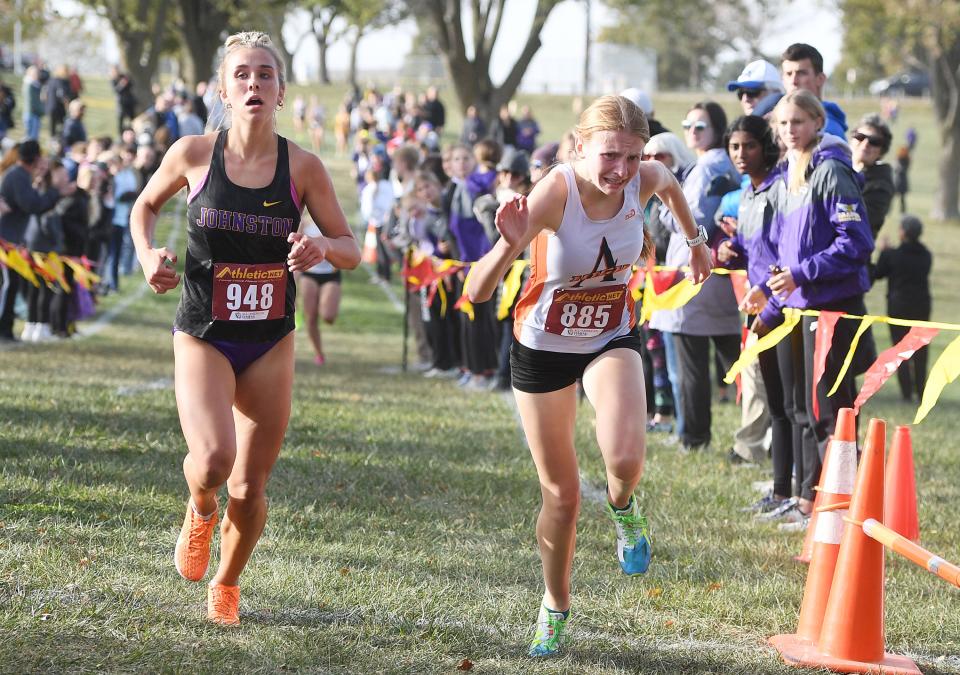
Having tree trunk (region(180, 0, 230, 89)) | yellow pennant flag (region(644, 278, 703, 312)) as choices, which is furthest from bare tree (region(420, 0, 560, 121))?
yellow pennant flag (region(644, 278, 703, 312))

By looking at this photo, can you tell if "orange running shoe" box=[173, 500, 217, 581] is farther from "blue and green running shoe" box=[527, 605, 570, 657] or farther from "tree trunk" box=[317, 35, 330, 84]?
"tree trunk" box=[317, 35, 330, 84]

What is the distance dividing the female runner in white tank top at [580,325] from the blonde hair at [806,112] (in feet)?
6.21

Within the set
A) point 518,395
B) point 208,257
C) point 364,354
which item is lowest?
point 364,354

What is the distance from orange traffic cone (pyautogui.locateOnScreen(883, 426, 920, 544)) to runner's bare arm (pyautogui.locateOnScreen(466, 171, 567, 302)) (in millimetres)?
2248

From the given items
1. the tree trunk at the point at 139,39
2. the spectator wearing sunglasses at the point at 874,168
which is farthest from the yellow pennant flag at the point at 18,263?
the tree trunk at the point at 139,39

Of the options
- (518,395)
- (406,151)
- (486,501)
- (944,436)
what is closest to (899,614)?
(518,395)

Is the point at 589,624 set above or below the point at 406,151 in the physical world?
below

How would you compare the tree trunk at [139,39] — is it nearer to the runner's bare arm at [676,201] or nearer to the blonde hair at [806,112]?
the blonde hair at [806,112]

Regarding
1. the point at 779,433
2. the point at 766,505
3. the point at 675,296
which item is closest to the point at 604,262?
the point at 779,433

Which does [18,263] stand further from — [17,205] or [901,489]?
[901,489]

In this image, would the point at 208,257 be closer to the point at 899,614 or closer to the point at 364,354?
the point at 899,614

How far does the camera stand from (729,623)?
5.35m

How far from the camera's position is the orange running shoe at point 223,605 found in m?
4.98

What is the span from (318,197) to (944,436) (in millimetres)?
Answer: 7691
